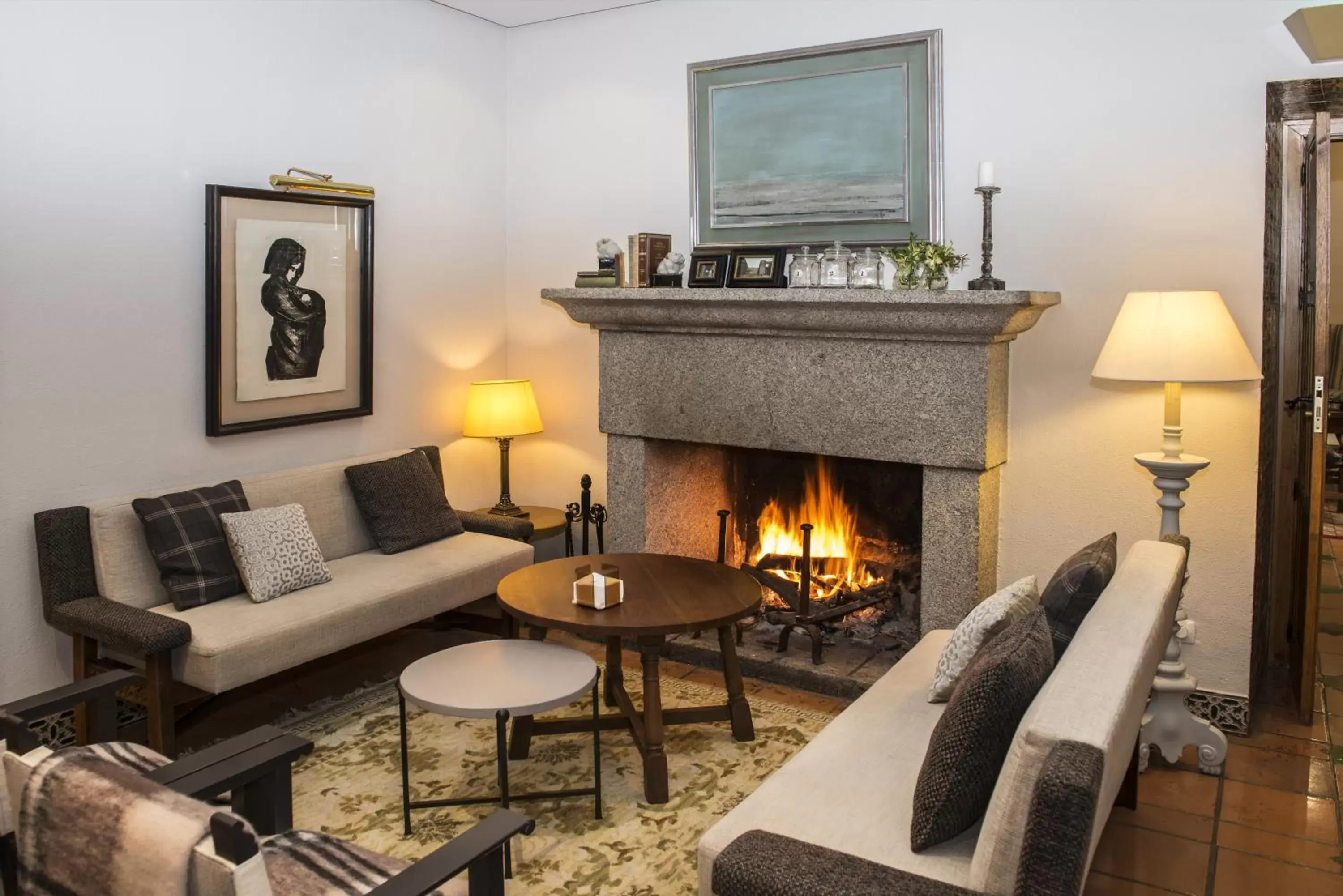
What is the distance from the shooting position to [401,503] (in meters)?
4.45

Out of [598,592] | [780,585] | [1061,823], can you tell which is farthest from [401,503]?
[1061,823]

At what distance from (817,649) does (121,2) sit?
3362 mm

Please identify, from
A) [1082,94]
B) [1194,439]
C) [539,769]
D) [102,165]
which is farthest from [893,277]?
[102,165]

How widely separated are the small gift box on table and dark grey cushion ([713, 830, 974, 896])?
1436 mm

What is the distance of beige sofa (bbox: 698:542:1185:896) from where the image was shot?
6.02 feet

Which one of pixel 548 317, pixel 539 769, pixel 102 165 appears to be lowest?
pixel 539 769

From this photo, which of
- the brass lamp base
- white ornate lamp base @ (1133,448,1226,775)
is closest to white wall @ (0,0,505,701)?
the brass lamp base

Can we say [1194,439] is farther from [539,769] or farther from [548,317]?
[548,317]

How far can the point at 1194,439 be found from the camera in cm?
381

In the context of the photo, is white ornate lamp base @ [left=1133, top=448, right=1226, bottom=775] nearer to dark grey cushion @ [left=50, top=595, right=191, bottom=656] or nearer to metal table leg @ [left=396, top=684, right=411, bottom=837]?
metal table leg @ [left=396, top=684, right=411, bottom=837]

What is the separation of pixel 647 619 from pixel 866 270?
1631mm

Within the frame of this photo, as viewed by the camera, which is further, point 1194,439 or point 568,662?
point 1194,439

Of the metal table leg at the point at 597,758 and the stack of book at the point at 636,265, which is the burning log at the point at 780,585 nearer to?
the stack of book at the point at 636,265

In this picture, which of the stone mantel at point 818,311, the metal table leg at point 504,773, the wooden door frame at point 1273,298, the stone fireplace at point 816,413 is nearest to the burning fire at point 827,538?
the stone fireplace at point 816,413
